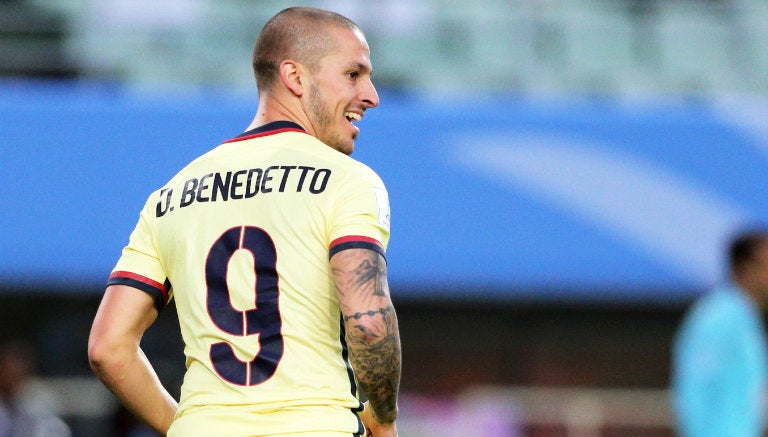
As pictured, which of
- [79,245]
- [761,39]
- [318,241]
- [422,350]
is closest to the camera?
[318,241]

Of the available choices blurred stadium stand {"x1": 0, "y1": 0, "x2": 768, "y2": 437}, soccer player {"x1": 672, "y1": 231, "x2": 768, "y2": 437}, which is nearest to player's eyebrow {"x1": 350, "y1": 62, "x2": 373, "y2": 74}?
soccer player {"x1": 672, "y1": 231, "x2": 768, "y2": 437}

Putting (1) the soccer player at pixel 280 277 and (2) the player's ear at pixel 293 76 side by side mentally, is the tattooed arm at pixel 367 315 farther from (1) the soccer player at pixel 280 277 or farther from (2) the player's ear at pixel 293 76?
(2) the player's ear at pixel 293 76

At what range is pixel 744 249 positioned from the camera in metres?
5.38

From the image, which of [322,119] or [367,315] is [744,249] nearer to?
[322,119]

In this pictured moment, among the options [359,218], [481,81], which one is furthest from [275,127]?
[481,81]

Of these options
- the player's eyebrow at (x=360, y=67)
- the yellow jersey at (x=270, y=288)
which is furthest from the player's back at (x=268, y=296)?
the player's eyebrow at (x=360, y=67)

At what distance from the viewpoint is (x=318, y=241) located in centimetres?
274

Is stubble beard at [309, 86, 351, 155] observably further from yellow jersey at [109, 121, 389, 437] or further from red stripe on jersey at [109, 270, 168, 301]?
red stripe on jersey at [109, 270, 168, 301]

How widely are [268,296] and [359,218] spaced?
0.25 meters

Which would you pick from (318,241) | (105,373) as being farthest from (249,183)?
(105,373)

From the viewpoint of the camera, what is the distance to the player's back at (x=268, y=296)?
2.69 m

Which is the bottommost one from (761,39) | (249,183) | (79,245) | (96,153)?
(249,183)

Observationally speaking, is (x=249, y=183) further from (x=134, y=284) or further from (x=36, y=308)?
(x=36, y=308)

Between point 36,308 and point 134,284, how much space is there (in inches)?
352
